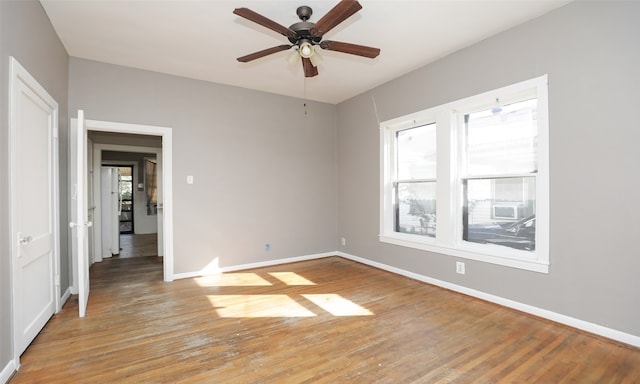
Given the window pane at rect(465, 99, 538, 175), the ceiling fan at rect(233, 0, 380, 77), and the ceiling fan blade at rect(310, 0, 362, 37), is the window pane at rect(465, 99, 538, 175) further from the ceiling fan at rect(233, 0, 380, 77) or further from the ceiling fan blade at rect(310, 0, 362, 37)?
the ceiling fan blade at rect(310, 0, 362, 37)

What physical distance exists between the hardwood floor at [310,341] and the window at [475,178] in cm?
69

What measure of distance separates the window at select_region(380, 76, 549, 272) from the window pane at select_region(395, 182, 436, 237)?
0.01 meters

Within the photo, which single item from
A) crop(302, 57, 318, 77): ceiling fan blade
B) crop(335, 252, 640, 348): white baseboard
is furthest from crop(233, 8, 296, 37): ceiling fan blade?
crop(335, 252, 640, 348): white baseboard

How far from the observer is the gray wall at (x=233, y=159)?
3996 mm

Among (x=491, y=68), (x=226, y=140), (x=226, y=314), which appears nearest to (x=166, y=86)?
(x=226, y=140)

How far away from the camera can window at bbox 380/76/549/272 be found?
3008 millimetres


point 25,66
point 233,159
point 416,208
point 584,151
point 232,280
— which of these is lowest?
point 232,280

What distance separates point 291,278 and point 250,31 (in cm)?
307

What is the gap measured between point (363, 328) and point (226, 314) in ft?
4.45

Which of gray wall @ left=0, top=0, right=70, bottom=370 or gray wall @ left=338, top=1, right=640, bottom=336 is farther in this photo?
gray wall @ left=338, top=1, right=640, bottom=336

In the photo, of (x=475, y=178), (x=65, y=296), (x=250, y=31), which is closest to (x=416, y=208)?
(x=475, y=178)

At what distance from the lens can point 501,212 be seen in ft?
10.9

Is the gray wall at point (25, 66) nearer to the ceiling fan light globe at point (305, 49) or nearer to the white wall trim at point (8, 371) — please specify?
the white wall trim at point (8, 371)

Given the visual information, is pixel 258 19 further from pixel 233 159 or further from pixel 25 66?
pixel 233 159
